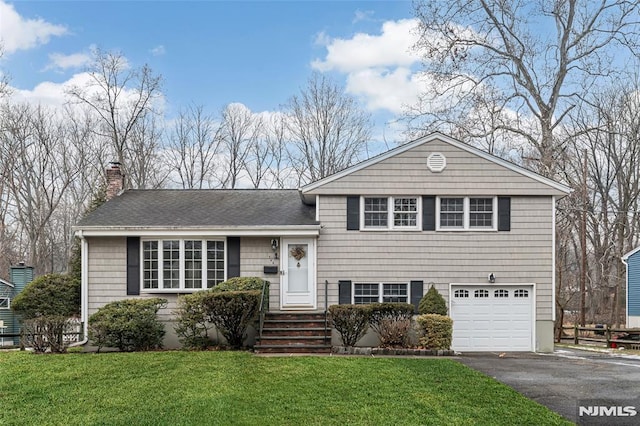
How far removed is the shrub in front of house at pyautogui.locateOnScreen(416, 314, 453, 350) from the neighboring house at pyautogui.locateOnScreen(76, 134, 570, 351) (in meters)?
1.43

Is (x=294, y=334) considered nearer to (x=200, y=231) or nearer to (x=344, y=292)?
(x=344, y=292)

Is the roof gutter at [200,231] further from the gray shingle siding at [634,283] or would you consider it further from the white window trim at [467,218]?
the gray shingle siding at [634,283]

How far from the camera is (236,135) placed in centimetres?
3400

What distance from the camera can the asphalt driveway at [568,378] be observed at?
26.0 feet

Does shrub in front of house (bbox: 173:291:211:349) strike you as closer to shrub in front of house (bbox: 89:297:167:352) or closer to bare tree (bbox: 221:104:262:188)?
shrub in front of house (bbox: 89:297:167:352)

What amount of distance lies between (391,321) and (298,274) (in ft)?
9.49

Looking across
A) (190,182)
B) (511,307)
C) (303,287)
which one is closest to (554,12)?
(511,307)

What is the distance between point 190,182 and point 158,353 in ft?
73.2

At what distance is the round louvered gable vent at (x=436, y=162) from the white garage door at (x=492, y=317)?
3.24 metres

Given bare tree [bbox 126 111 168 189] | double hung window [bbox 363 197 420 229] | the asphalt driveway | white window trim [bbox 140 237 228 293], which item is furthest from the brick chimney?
bare tree [bbox 126 111 168 189]

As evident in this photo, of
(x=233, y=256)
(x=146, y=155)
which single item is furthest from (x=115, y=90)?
(x=233, y=256)

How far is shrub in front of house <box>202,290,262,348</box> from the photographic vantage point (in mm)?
12914

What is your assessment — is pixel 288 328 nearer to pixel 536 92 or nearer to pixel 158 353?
pixel 158 353

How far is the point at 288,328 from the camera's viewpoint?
13734 millimetres
